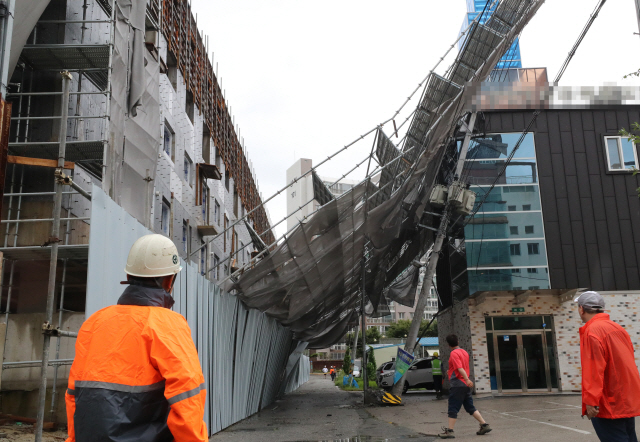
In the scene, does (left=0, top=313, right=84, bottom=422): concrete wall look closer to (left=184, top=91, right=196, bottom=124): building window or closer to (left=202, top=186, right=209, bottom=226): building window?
(left=184, top=91, right=196, bottom=124): building window

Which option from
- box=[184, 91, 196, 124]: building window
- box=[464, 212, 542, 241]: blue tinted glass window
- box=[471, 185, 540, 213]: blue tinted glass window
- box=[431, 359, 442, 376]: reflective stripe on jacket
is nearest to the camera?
box=[184, 91, 196, 124]: building window

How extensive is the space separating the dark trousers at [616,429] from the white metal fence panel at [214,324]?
438cm

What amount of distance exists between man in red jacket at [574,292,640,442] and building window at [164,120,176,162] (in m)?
13.4

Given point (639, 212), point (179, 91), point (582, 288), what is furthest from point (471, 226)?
point (179, 91)

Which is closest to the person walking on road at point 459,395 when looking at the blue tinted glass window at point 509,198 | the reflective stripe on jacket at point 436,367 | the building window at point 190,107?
the blue tinted glass window at point 509,198

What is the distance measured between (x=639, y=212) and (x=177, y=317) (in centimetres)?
2227

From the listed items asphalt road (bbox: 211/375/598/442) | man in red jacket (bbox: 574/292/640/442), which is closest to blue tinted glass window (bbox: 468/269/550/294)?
asphalt road (bbox: 211/375/598/442)

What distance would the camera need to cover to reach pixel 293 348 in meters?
23.5

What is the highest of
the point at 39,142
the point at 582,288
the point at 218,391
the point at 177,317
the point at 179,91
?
the point at 179,91

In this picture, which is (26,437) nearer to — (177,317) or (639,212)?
(177,317)

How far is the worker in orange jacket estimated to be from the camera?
7.74ft

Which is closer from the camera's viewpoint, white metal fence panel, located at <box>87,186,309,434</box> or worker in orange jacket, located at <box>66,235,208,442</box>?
worker in orange jacket, located at <box>66,235,208,442</box>

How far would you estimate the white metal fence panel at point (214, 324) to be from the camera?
5.61 metres

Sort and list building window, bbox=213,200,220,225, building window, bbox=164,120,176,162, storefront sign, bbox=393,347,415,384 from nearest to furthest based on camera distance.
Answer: building window, bbox=164,120,176,162 → storefront sign, bbox=393,347,415,384 → building window, bbox=213,200,220,225
